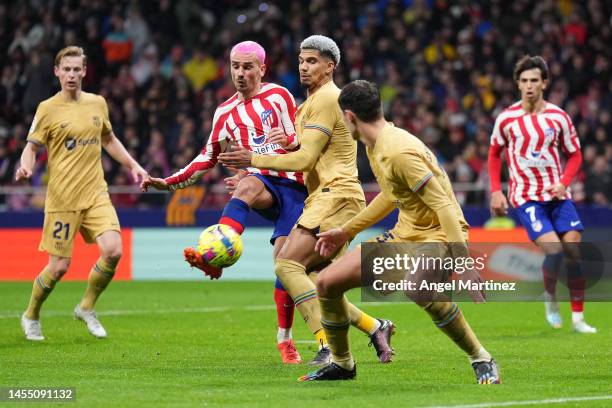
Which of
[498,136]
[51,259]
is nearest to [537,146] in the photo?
[498,136]

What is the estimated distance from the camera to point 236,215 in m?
8.97

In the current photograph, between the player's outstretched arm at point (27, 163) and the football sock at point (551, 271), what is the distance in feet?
16.7

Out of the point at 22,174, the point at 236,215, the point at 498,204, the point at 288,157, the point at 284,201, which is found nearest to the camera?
the point at 288,157

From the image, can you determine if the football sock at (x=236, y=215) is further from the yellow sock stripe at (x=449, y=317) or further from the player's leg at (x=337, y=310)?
the yellow sock stripe at (x=449, y=317)

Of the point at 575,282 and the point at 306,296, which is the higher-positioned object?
the point at 306,296

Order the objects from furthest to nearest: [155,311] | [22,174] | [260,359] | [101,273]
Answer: [155,311]
[101,273]
[22,174]
[260,359]

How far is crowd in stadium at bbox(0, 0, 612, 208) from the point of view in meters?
22.0

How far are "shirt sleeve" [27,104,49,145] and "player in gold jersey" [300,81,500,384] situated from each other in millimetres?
4389

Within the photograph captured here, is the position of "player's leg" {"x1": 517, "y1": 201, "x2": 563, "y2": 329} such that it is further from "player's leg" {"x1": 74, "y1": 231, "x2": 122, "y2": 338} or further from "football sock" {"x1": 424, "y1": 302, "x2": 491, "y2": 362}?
"football sock" {"x1": 424, "y1": 302, "x2": 491, "y2": 362}

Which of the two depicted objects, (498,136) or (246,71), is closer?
(246,71)

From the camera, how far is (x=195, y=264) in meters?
8.53

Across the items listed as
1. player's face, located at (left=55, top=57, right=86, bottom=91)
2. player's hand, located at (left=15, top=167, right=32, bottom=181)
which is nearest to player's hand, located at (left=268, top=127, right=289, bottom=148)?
player's hand, located at (left=15, top=167, right=32, bottom=181)

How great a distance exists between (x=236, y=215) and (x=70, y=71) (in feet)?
9.76

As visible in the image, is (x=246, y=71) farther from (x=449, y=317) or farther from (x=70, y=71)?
(x=449, y=317)
